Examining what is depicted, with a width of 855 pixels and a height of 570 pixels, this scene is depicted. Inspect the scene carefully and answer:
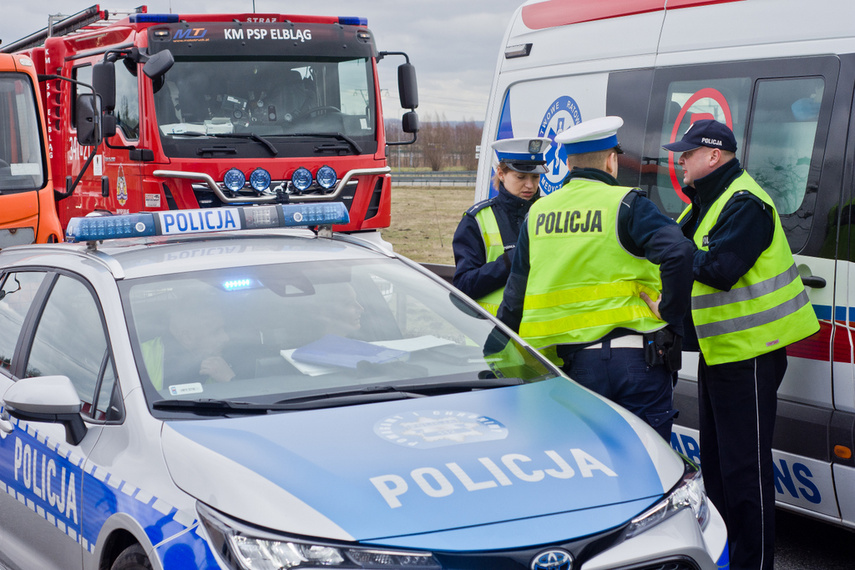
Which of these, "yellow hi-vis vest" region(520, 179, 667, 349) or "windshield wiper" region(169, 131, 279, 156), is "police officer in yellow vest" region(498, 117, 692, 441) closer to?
"yellow hi-vis vest" region(520, 179, 667, 349)

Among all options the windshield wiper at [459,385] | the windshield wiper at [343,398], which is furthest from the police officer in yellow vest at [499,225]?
the windshield wiper at [343,398]

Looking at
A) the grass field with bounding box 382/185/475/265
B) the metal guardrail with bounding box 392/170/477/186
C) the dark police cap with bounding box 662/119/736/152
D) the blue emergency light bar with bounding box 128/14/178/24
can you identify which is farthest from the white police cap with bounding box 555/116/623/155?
the metal guardrail with bounding box 392/170/477/186

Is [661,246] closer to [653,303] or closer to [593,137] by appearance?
[653,303]

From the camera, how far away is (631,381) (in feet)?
13.0

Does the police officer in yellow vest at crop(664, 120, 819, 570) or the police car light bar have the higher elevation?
the police car light bar

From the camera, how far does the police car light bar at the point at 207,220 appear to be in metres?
3.89

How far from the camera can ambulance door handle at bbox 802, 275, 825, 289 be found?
162 inches

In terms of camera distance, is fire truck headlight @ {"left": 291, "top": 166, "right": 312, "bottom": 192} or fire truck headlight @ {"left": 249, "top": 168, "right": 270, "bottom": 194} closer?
fire truck headlight @ {"left": 249, "top": 168, "right": 270, "bottom": 194}

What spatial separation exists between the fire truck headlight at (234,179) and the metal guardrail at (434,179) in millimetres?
30275

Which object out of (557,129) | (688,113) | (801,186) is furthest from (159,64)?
(801,186)

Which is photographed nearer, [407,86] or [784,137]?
[784,137]

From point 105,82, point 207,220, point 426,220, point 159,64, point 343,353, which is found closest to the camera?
point 343,353

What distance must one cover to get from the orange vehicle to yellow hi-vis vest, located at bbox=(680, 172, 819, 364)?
6.52 metres

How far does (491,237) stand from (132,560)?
2589mm
